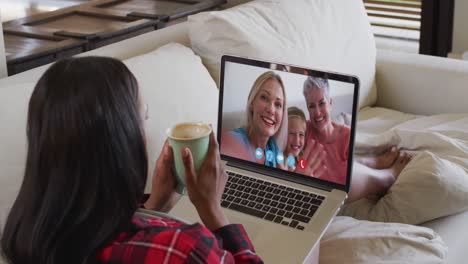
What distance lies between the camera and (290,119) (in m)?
1.46

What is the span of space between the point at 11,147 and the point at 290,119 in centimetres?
58

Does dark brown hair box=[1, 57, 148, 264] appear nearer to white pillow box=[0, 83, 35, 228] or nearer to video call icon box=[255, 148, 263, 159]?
white pillow box=[0, 83, 35, 228]

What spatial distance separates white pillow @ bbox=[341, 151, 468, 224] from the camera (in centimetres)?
166

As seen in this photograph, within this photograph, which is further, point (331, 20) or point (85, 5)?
point (85, 5)

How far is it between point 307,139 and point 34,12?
121 cm

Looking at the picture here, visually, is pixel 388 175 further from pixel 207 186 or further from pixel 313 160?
pixel 207 186

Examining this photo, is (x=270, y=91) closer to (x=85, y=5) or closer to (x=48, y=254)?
(x=48, y=254)

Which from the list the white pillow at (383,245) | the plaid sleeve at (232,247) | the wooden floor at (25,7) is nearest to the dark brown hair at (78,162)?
the plaid sleeve at (232,247)

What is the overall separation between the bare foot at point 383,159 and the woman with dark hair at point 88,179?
102 cm

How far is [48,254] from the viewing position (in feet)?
3.19

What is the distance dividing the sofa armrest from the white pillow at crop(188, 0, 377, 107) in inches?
2.9

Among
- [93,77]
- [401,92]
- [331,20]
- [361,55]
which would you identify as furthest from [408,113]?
[93,77]

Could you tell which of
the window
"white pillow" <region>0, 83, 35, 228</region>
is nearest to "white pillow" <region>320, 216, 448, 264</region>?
"white pillow" <region>0, 83, 35, 228</region>

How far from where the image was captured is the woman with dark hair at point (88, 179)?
948mm
